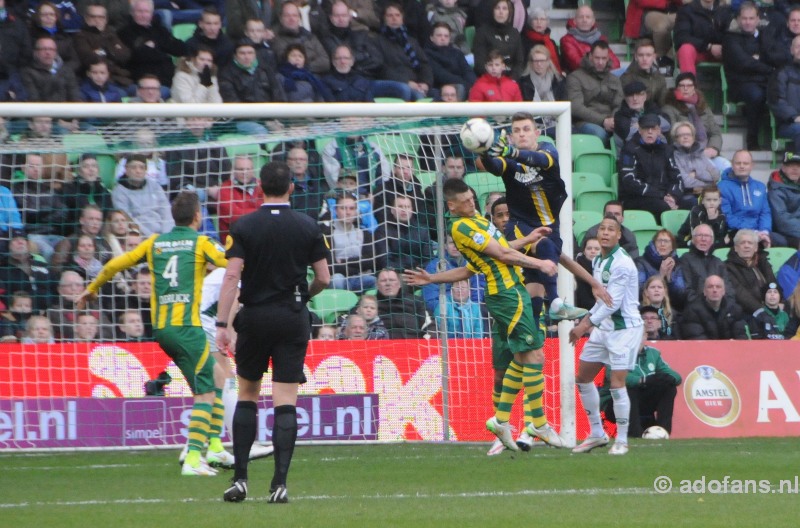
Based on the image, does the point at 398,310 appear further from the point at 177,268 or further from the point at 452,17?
the point at 452,17

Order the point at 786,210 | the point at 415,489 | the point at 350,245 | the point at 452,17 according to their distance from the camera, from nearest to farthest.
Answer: the point at 415,489, the point at 350,245, the point at 786,210, the point at 452,17

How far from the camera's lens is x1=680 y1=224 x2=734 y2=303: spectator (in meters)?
15.7

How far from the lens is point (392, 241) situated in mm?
13500

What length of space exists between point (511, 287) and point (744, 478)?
253 centimetres

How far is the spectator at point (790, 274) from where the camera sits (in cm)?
1655

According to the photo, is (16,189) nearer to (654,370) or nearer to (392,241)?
(392,241)

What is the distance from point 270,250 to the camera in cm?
773

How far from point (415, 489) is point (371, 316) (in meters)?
4.69

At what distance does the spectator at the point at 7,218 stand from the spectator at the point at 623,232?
619cm

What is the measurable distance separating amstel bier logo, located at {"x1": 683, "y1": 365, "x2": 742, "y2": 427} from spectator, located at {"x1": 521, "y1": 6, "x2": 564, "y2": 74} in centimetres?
595

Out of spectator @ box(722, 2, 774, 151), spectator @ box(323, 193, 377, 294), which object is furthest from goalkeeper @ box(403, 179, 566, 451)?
spectator @ box(722, 2, 774, 151)

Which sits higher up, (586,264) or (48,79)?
(48,79)

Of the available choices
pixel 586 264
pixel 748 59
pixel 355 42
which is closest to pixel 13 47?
pixel 355 42

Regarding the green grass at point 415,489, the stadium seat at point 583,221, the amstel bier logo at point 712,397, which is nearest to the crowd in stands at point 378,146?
the stadium seat at point 583,221
